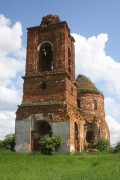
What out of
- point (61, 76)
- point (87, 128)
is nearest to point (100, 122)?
point (87, 128)

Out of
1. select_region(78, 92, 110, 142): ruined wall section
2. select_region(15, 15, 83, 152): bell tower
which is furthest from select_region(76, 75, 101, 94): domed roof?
select_region(15, 15, 83, 152): bell tower

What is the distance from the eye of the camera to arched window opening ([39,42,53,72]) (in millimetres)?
23125

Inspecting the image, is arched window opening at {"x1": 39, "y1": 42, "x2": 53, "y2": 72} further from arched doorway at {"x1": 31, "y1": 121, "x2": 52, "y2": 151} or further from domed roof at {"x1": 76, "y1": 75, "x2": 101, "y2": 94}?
domed roof at {"x1": 76, "y1": 75, "x2": 101, "y2": 94}

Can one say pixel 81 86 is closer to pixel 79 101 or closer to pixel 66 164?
pixel 79 101

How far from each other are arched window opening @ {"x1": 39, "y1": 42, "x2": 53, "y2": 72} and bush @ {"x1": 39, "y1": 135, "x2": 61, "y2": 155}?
5944 mm

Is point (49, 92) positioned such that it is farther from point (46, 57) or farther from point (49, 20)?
point (49, 20)

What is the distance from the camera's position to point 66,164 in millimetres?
15188

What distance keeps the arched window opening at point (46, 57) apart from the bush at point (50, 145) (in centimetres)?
594

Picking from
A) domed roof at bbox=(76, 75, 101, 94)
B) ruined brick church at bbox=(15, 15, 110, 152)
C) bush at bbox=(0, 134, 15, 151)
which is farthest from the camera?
domed roof at bbox=(76, 75, 101, 94)

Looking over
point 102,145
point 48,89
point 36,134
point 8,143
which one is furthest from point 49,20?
point 102,145

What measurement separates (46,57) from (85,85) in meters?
7.99

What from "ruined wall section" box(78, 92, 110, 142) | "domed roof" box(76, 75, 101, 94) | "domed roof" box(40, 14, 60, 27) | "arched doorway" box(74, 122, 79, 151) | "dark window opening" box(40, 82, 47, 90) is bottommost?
"arched doorway" box(74, 122, 79, 151)

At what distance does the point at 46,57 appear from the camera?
23578mm

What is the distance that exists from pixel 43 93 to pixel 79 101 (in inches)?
344
